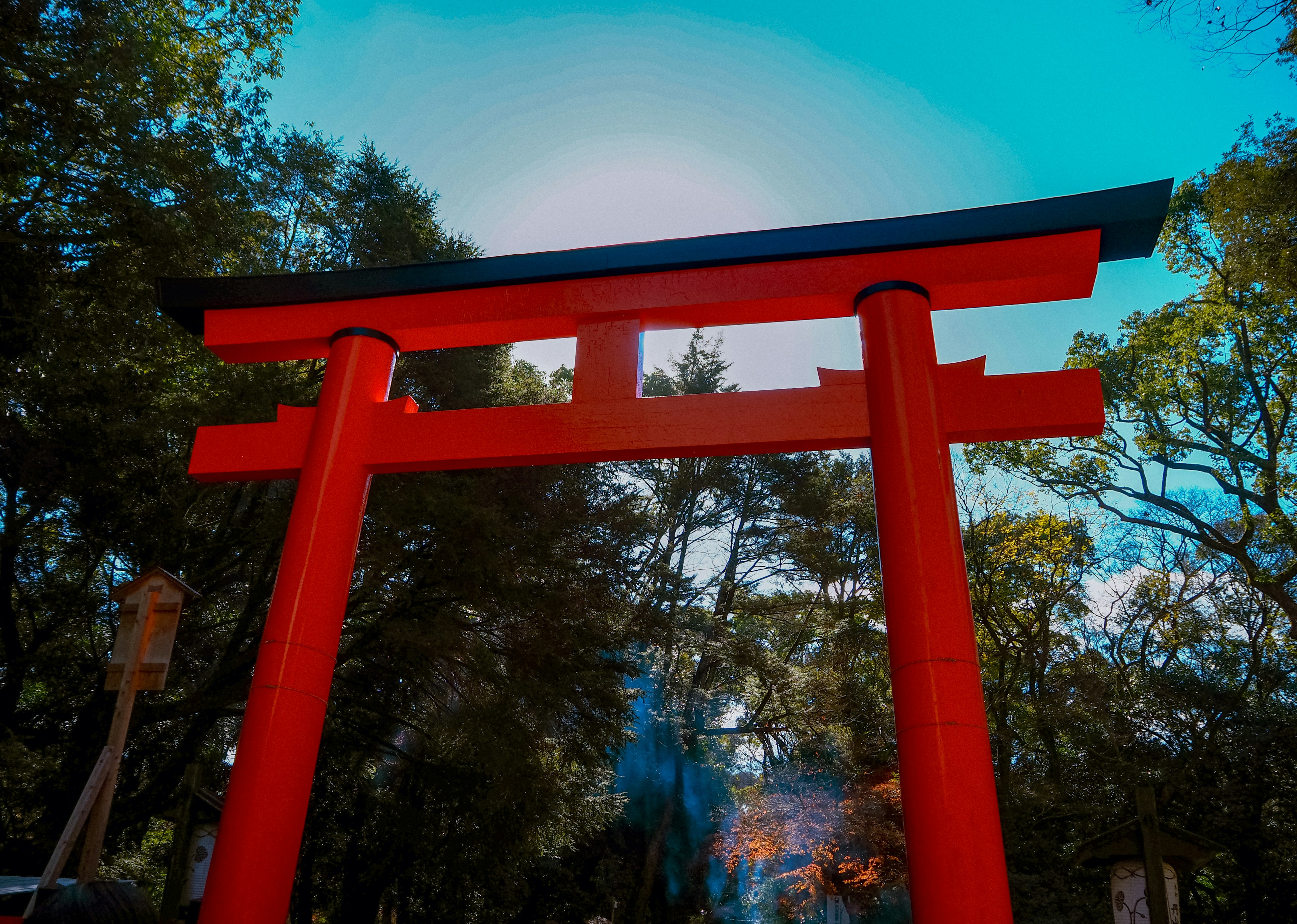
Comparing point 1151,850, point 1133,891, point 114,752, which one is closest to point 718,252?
point 114,752

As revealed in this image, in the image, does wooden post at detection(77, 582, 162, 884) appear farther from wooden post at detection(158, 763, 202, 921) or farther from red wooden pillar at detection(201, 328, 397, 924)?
wooden post at detection(158, 763, 202, 921)

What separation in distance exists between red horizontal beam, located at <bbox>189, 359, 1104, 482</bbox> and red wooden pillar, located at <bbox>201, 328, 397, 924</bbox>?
0.14 metres

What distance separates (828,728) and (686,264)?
9.57 m

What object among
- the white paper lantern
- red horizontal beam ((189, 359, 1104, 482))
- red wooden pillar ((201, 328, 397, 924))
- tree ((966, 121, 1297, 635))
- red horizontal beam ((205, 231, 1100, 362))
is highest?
tree ((966, 121, 1297, 635))

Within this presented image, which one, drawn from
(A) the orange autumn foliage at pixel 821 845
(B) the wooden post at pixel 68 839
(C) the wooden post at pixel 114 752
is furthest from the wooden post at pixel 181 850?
(A) the orange autumn foliage at pixel 821 845

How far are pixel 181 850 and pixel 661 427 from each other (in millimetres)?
4841

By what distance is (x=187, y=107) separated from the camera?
7.10m

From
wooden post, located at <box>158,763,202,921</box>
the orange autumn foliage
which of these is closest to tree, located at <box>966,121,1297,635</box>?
the orange autumn foliage

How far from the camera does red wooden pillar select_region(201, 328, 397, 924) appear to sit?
2.64 m

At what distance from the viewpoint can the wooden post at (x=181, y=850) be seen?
5.09 meters

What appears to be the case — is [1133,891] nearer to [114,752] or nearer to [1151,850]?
[1151,850]

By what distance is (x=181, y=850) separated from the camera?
5203mm

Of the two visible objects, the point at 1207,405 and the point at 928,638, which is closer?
the point at 928,638

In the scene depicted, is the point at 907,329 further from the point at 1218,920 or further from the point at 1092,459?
the point at 1092,459
